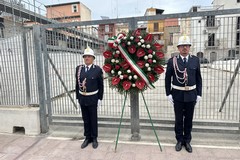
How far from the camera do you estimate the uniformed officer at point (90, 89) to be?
3611 millimetres

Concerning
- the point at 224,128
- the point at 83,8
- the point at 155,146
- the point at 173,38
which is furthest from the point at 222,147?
the point at 83,8

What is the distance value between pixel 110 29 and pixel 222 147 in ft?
9.53

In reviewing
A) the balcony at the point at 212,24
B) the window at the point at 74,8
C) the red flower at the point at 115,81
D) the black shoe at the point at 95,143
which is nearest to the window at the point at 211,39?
the balcony at the point at 212,24

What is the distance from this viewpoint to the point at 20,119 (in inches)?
175

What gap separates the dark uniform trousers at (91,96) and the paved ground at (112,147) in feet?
1.37

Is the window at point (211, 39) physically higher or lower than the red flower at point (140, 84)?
higher

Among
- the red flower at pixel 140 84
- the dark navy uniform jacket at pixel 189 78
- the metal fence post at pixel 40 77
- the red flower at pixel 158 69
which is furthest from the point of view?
the metal fence post at pixel 40 77

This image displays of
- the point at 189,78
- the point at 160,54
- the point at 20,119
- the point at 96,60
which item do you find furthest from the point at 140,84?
the point at 20,119

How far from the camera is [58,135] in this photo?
4.34 m

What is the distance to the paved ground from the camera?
3.38m

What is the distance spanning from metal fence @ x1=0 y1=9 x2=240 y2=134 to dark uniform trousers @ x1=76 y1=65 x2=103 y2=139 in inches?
19.4

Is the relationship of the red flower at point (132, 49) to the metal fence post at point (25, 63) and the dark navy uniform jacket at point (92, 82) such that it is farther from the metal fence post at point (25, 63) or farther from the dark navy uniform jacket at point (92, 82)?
the metal fence post at point (25, 63)

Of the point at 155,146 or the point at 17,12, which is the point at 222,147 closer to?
the point at 155,146

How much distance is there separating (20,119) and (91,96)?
6.22 ft
